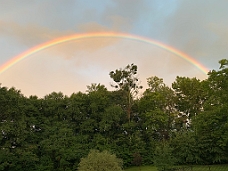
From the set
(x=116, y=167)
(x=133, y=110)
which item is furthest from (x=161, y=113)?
(x=116, y=167)

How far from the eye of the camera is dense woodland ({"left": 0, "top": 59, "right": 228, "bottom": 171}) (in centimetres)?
3332

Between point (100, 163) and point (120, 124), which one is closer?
point (100, 163)

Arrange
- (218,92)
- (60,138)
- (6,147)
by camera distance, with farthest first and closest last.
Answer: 1. (60,138)
2. (6,147)
3. (218,92)

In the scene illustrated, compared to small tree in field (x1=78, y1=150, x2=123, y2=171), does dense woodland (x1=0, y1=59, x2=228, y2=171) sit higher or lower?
higher

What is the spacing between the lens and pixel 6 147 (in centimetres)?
3503

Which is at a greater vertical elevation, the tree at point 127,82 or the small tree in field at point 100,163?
the tree at point 127,82

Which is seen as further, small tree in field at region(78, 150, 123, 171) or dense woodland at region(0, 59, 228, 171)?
dense woodland at region(0, 59, 228, 171)

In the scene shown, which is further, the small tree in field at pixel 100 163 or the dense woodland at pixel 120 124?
the dense woodland at pixel 120 124

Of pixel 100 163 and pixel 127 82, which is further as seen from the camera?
pixel 127 82

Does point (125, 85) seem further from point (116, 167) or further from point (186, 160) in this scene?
point (116, 167)

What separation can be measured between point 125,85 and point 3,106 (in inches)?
796

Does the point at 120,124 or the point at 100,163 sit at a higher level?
the point at 120,124

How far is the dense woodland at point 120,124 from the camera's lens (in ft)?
109

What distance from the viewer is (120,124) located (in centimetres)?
4531
